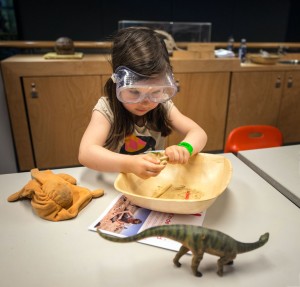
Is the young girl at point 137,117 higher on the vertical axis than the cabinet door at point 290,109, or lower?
higher

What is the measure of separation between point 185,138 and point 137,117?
0.89ft

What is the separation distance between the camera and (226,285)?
58 cm

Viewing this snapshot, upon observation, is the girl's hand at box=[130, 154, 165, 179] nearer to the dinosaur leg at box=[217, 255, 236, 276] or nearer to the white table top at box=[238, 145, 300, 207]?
the dinosaur leg at box=[217, 255, 236, 276]

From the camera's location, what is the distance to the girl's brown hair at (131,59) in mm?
951

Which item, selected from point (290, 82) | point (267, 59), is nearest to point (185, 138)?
point (267, 59)

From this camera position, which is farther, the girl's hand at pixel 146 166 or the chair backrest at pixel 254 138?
the chair backrest at pixel 254 138

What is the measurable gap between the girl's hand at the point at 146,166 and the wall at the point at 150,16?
A: 2141mm

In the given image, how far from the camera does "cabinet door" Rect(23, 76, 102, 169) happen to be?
2.12 meters

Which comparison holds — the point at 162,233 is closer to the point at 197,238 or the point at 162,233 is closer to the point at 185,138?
the point at 197,238

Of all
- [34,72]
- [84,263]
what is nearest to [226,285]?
[84,263]

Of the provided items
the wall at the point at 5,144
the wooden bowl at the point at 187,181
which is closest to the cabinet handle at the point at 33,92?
the wall at the point at 5,144

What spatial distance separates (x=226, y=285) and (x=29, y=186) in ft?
1.99

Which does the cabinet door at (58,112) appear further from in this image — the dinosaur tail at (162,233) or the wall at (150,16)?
the dinosaur tail at (162,233)

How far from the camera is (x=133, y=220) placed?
0.77 metres
